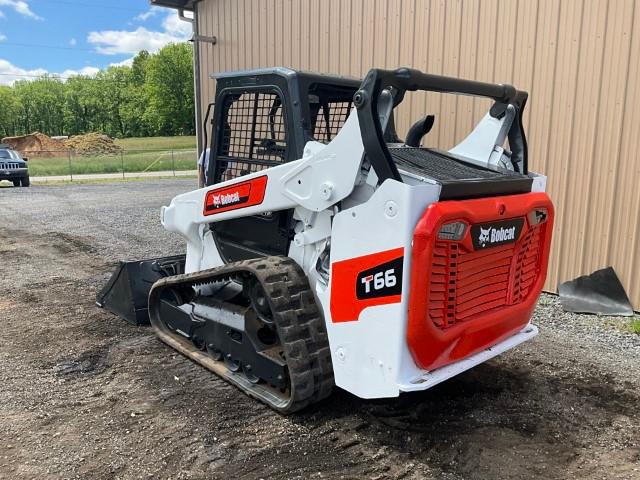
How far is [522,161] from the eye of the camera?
385 cm

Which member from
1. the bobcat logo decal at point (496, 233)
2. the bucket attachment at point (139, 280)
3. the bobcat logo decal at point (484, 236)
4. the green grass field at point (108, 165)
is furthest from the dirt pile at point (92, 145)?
the bobcat logo decal at point (484, 236)

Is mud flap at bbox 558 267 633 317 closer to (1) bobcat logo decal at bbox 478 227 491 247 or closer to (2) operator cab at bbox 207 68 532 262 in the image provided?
(2) operator cab at bbox 207 68 532 262

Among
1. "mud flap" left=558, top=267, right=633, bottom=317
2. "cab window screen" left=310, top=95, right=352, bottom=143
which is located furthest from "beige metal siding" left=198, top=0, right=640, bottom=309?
"cab window screen" left=310, top=95, right=352, bottom=143

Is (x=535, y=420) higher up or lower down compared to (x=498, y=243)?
lower down

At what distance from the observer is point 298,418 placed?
3580mm

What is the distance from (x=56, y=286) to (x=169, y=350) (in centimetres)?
273

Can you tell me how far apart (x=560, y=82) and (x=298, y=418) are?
453 cm

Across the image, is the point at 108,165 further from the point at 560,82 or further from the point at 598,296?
the point at 598,296

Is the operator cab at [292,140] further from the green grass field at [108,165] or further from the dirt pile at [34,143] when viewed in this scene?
the dirt pile at [34,143]

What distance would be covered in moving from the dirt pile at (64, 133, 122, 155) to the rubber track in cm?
4817

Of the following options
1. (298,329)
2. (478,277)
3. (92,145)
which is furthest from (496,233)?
(92,145)

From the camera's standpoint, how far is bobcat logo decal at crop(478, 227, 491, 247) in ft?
9.86

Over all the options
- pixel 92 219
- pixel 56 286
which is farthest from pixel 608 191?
pixel 92 219

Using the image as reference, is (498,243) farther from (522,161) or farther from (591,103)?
(591,103)
